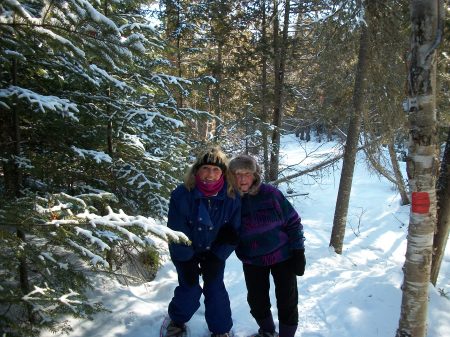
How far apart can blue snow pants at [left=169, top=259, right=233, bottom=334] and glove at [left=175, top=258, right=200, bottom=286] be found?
14mm

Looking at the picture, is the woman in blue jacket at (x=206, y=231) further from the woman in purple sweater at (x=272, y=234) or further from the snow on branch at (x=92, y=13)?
the snow on branch at (x=92, y=13)

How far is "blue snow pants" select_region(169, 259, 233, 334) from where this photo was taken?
3559 mm

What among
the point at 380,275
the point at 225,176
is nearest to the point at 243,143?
the point at 380,275

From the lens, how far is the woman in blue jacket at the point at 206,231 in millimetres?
3342

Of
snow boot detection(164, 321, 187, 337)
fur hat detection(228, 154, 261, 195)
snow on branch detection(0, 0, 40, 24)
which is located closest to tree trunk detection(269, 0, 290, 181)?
fur hat detection(228, 154, 261, 195)

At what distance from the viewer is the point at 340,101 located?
9.01 metres

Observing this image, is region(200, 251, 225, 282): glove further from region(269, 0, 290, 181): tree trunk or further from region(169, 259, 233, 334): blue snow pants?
region(269, 0, 290, 181): tree trunk

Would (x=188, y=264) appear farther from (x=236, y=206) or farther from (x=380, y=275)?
(x=380, y=275)

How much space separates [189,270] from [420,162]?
2.58 meters

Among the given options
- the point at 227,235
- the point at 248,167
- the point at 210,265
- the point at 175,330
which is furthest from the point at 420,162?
the point at 175,330

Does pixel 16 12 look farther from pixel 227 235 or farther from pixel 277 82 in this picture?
pixel 277 82

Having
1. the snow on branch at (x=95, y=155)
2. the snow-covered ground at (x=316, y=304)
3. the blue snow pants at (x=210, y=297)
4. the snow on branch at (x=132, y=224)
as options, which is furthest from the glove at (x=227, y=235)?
the snow on branch at (x=95, y=155)

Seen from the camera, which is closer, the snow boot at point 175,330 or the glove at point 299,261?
the glove at point 299,261

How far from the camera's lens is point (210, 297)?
3617 mm
